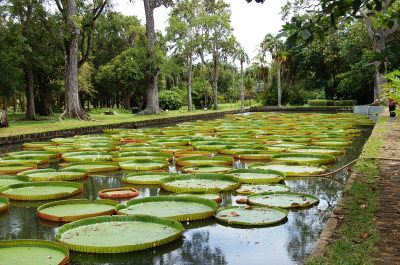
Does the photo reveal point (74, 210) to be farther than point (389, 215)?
Yes

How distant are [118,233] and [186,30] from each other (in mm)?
25823

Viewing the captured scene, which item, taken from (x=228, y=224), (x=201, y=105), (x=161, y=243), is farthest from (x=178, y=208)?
(x=201, y=105)

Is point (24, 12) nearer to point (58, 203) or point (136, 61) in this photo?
point (136, 61)

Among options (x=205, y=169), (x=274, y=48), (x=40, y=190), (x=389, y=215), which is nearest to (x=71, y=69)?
(x=205, y=169)

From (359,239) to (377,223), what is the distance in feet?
1.61

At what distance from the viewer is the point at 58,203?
4910 mm

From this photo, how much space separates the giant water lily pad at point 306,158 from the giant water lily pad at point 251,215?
3.00 m

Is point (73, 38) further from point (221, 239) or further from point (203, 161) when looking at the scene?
point (221, 239)

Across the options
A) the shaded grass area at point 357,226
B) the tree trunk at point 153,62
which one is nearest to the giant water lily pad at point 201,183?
the shaded grass area at point 357,226

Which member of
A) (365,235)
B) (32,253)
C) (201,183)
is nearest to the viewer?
(365,235)

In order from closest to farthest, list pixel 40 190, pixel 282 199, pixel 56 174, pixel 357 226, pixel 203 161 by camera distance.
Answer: pixel 357 226 → pixel 282 199 → pixel 40 190 → pixel 56 174 → pixel 203 161

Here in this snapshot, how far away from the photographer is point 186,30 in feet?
93.1

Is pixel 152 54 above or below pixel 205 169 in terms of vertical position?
above

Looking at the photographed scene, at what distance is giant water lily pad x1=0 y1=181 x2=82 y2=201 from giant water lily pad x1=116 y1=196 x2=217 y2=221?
1.33 m
